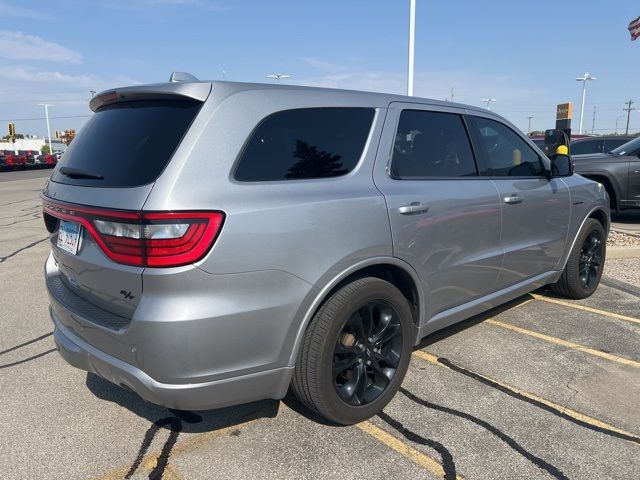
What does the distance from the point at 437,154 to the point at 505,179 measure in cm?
78

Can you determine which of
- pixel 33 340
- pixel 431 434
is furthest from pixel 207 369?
pixel 33 340

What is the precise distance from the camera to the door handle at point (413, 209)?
284 centimetres

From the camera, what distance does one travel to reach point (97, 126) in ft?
9.03

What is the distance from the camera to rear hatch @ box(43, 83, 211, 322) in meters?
2.16

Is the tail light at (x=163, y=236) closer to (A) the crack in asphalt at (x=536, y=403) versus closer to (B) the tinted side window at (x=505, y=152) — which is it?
(A) the crack in asphalt at (x=536, y=403)

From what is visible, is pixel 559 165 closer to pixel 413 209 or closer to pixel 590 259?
pixel 590 259

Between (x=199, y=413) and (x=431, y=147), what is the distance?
7.32 ft

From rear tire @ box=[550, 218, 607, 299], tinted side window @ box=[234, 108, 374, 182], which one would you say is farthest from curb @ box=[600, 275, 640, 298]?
tinted side window @ box=[234, 108, 374, 182]

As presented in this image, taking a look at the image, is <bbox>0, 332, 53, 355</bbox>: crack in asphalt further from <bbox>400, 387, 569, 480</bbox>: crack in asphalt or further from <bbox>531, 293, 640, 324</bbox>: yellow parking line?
<bbox>531, 293, 640, 324</bbox>: yellow parking line

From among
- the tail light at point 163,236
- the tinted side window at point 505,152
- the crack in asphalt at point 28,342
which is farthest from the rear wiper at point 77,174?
the tinted side window at point 505,152

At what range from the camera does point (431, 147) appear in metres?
3.30

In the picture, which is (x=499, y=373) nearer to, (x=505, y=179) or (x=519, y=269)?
(x=519, y=269)

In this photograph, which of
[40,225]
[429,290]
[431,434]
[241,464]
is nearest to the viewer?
[241,464]

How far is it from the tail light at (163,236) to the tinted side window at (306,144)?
0.30 m
